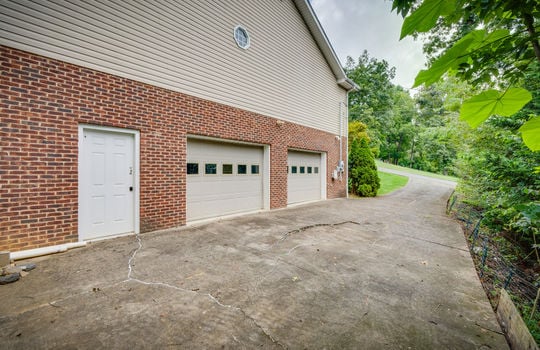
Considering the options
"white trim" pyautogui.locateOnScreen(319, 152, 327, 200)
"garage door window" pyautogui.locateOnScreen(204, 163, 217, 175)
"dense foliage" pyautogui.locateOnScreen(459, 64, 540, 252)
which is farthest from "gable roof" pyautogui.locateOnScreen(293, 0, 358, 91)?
"garage door window" pyautogui.locateOnScreen(204, 163, 217, 175)

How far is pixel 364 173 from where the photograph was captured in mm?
12766

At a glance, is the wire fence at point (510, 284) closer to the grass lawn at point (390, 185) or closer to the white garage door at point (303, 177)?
the white garage door at point (303, 177)

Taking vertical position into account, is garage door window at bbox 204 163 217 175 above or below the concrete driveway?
above

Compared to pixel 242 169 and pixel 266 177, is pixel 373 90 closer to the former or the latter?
pixel 266 177

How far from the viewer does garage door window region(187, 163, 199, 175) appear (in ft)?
20.1

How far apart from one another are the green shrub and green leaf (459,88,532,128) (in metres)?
12.5

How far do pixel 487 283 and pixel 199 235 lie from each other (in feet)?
16.3

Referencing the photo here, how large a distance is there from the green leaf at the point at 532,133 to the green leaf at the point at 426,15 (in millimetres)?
471

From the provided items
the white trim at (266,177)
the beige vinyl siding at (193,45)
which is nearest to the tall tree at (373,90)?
the beige vinyl siding at (193,45)

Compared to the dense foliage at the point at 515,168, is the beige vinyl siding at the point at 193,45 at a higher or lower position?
higher

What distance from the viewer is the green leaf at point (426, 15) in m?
0.68

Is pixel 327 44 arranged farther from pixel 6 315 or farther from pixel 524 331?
pixel 6 315

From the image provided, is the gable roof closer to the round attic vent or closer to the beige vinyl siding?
the beige vinyl siding

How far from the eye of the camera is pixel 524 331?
191cm
